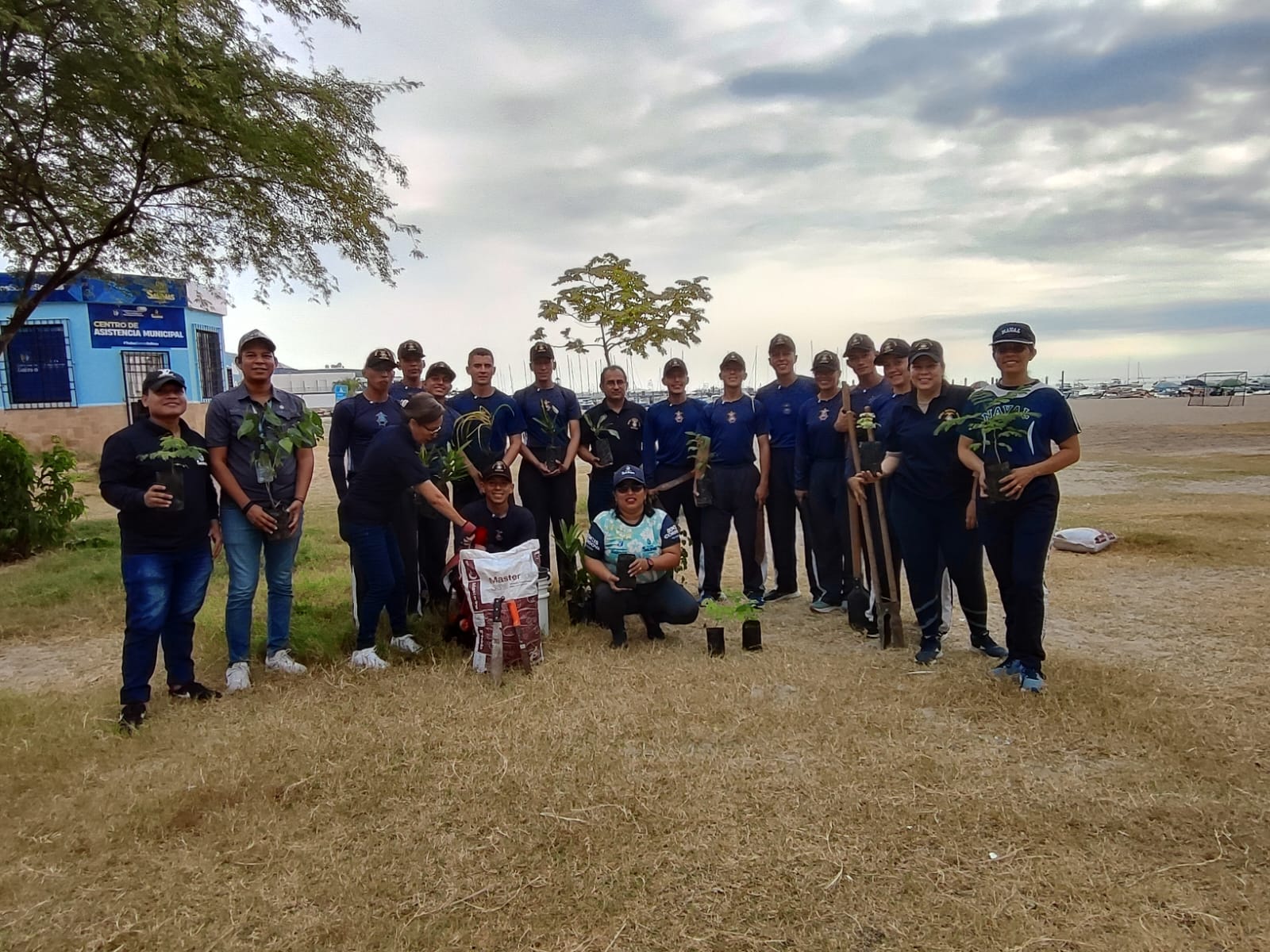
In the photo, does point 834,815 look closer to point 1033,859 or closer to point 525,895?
point 1033,859

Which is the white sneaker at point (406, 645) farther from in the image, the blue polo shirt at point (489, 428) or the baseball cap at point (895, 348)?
the baseball cap at point (895, 348)

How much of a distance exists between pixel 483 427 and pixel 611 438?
101 cm

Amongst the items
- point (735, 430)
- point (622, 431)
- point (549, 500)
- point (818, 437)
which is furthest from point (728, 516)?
point (549, 500)

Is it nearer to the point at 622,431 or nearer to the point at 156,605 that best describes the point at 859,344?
the point at 622,431

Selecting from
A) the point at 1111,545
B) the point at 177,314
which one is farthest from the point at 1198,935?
the point at 177,314

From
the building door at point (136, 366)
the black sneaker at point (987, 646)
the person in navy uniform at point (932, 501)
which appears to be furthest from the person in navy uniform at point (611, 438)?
the building door at point (136, 366)

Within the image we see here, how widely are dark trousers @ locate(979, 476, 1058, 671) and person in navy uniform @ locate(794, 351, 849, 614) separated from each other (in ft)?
4.96

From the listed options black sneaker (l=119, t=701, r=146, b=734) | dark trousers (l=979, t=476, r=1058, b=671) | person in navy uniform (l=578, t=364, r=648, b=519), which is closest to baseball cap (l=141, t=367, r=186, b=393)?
black sneaker (l=119, t=701, r=146, b=734)

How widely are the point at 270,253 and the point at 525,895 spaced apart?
929 centimetres

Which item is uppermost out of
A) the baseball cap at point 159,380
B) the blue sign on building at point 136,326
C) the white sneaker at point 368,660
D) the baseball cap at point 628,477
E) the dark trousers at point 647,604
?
the blue sign on building at point 136,326

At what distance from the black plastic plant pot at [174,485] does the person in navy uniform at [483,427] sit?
1944 mm

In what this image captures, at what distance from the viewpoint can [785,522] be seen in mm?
6422

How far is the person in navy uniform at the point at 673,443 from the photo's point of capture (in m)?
6.27

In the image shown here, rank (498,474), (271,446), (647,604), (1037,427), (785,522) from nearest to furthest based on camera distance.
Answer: (1037,427) < (271,446) < (498,474) < (647,604) < (785,522)
